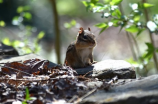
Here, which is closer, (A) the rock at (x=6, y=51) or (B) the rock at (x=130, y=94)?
(B) the rock at (x=130, y=94)

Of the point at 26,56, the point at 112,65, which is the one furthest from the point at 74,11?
the point at 112,65

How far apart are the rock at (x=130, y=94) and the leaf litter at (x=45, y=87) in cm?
14

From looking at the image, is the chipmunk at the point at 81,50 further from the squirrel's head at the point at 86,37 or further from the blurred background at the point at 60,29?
the blurred background at the point at 60,29

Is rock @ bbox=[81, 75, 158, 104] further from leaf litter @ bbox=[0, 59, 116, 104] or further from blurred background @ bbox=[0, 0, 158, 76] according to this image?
blurred background @ bbox=[0, 0, 158, 76]

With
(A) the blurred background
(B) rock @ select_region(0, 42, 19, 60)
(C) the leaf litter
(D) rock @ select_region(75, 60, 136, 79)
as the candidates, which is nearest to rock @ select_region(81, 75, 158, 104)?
(C) the leaf litter

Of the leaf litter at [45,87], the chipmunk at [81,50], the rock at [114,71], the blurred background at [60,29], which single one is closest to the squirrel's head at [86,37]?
the chipmunk at [81,50]

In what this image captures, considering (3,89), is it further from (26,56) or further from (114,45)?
(114,45)

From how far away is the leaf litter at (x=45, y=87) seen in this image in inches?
132

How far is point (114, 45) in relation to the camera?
1547 centimetres

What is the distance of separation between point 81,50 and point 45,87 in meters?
2.01

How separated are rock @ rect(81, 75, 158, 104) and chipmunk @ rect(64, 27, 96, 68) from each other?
5.97ft

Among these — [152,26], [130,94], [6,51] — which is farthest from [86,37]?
[130,94]

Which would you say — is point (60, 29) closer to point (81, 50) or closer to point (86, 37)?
point (81, 50)

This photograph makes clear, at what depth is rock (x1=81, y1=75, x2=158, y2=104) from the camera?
9.36 feet
